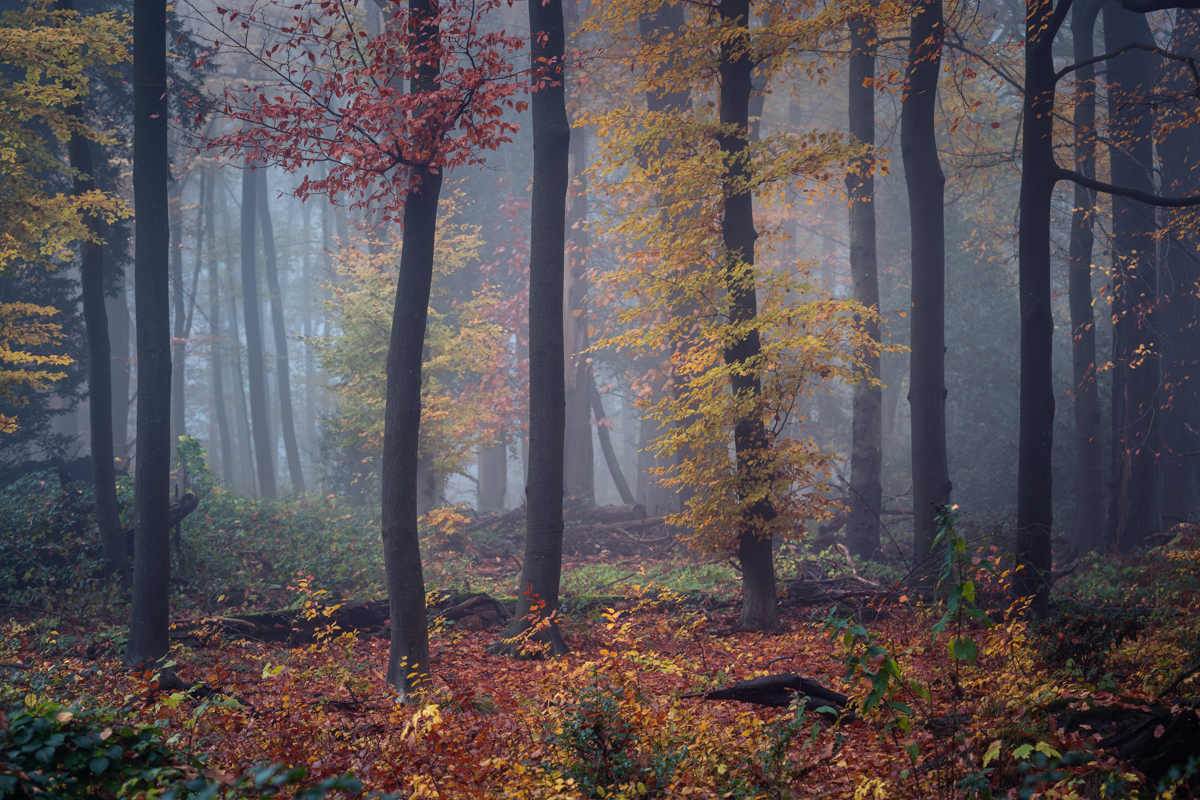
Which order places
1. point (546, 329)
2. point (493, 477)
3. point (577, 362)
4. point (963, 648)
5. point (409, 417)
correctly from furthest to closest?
point (493, 477) → point (577, 362) → point (546, 329) → point (409, 417) → point (963, 648)

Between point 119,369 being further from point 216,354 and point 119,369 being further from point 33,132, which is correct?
point 33,132

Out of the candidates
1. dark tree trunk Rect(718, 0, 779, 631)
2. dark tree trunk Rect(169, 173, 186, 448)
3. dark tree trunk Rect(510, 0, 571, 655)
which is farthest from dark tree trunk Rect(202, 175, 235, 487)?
dark tree trunk Rect(718, 0, 779, 631)

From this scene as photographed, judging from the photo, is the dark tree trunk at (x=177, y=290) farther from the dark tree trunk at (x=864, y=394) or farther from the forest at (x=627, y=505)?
the dark tree trunk at (x=864, y=394)

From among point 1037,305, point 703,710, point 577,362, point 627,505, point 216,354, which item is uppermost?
point 216,354

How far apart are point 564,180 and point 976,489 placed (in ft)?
60.9

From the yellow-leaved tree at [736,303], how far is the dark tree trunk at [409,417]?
8.48ft

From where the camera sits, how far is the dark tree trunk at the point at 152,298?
8234mm

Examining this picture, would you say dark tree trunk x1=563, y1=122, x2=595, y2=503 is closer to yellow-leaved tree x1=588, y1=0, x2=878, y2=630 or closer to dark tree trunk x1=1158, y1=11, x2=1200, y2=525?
yellow-leaved tree x1=588, y1=0, x2=878, y2=630

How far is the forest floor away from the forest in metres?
0.04

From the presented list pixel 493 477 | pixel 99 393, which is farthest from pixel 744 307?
pixel 493 477

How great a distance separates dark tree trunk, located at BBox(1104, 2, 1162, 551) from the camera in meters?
12.3

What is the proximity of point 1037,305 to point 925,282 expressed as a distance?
6.77 ft

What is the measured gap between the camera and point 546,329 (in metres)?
8.48

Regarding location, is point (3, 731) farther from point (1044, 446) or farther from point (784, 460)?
point (1044, 446)
